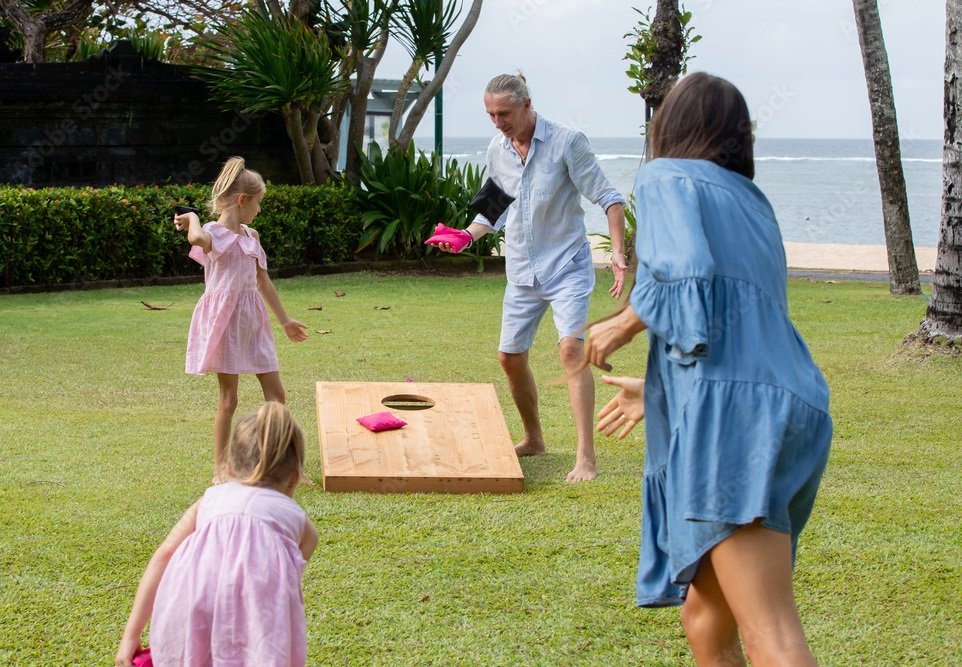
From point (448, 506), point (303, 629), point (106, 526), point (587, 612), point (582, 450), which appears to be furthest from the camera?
point (582, 450)

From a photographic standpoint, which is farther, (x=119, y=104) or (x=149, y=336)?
(x=119, y=104)

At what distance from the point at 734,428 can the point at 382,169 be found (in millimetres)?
13430

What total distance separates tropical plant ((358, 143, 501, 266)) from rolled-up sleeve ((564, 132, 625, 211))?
9.54 m

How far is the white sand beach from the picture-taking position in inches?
797

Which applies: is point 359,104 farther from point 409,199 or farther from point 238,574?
point 238,574

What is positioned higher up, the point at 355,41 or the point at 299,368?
the point at 355,41

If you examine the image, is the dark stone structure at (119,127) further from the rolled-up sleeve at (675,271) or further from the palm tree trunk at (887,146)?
the rolled-up sleeve at (675,271)

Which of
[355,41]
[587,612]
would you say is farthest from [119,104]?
[587,612]

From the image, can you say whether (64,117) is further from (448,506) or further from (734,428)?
(734,428)

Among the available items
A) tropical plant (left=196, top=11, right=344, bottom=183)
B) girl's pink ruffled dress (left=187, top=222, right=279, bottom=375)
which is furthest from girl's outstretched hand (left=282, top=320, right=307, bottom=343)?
tropical plant (left=196, top=11, right=344, bottom=183)

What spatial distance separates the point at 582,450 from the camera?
5.53 m

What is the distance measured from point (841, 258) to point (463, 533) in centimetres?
2004

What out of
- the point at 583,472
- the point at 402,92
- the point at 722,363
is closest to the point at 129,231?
the point at 402,92

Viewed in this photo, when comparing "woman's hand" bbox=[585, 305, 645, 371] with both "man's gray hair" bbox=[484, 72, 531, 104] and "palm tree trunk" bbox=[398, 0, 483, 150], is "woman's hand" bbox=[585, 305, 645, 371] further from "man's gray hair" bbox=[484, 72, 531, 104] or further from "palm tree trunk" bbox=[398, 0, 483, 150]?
"palm tree trunk" bbox=[398, 0, 483, 150]
